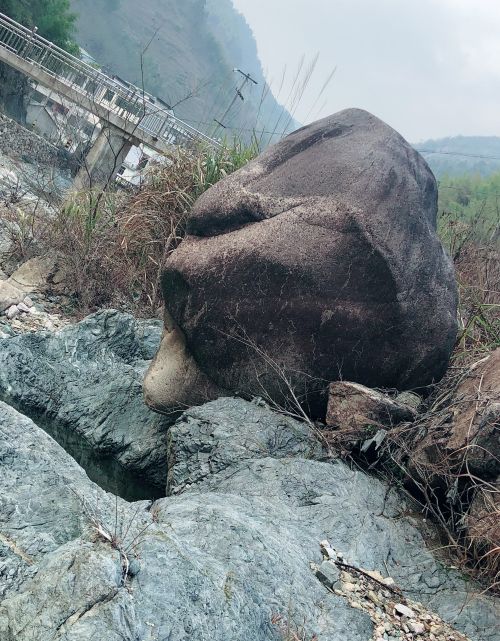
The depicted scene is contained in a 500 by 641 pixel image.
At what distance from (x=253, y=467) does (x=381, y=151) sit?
1.84 m

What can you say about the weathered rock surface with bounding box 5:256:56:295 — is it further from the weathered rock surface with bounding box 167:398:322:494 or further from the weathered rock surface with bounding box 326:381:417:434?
the weathered rock surface with bounding box 326:381:417:434

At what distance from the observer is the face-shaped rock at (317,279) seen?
3898 mm

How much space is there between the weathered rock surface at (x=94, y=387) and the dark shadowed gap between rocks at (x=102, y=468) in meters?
0.01

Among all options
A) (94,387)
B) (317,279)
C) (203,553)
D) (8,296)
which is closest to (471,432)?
(317,279)

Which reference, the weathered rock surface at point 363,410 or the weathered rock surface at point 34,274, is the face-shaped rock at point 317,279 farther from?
the weathered rock surface at point 34,274

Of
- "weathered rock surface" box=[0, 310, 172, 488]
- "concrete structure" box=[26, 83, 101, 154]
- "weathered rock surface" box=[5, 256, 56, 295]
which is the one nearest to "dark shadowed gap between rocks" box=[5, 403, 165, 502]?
"weathered rock surface" box=[0, 310, 172, 488]

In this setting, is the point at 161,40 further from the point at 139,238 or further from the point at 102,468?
the point at 102,468

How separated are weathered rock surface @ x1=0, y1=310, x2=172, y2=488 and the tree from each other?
18.7 m

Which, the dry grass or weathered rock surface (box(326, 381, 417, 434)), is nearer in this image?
weathered rock surface (box(326, 381, 417, 434))

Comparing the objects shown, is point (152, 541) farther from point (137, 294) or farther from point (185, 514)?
point (137, 294)

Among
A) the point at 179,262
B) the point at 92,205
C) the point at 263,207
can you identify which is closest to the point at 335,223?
the point at 263,207

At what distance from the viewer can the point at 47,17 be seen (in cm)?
2312

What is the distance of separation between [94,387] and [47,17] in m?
21.0

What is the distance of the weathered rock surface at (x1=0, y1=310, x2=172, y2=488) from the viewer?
176 inches
